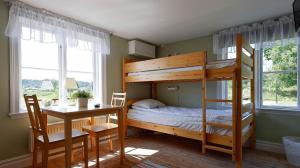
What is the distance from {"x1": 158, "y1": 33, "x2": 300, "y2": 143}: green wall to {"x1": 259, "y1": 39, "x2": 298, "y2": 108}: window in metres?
0.20

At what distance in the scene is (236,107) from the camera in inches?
87.5

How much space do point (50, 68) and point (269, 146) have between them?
384 centimetres

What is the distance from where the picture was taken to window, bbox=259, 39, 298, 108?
2794 millimetres

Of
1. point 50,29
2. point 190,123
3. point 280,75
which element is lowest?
point 190,123

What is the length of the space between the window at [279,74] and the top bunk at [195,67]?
0.36 m

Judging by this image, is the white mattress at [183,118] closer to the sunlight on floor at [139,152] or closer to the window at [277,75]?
the sunlight on floor at [139,152]

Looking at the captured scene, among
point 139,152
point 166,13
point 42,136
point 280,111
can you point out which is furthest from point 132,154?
point 280,111

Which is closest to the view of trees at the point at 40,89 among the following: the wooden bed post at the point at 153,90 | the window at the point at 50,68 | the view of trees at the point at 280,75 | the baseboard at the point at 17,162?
the window at the point at 50,68

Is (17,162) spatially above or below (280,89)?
below

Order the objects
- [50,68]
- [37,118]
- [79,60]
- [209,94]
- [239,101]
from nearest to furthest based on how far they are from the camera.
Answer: [37,118] < [239,101] < [50,68] < [79,60] < [209,94]

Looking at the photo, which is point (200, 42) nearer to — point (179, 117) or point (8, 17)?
point (179, 117)

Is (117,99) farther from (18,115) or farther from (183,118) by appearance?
(18,115)

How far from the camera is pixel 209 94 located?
3.66 meters

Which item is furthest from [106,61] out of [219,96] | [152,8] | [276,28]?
[276,28]
